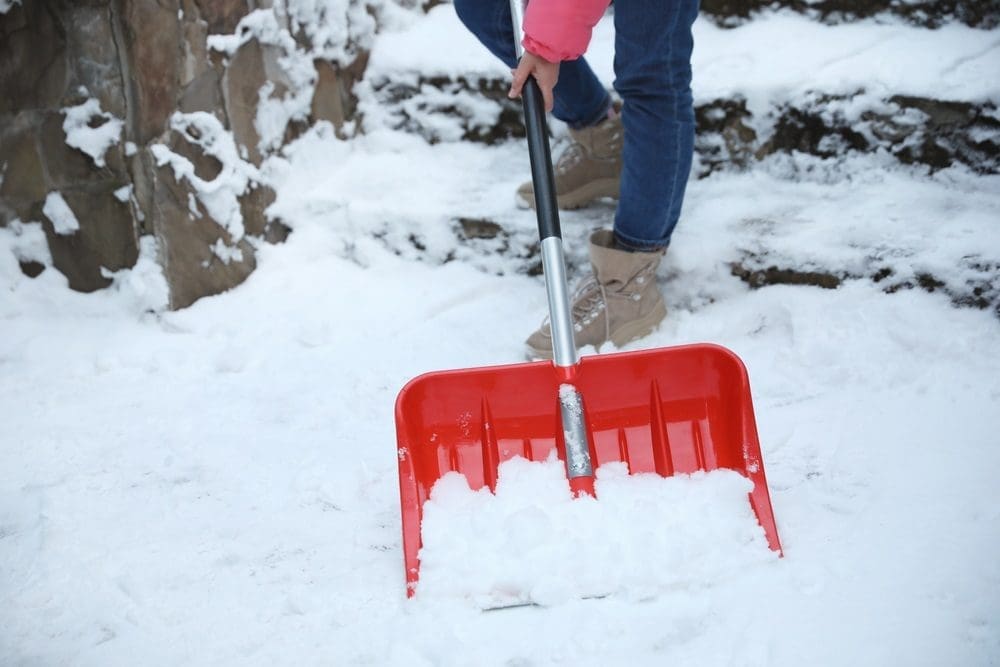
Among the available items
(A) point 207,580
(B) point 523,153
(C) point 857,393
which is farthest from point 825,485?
(B) point 523,153

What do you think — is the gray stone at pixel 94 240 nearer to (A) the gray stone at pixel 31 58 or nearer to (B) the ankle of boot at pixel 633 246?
(A) the gray stone at pixel 31 58

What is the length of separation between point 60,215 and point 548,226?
140cm

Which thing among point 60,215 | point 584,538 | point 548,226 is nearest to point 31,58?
point 60,215

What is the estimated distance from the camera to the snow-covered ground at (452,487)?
1.17m

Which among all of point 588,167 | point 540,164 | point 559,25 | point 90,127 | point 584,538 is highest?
point 559,25

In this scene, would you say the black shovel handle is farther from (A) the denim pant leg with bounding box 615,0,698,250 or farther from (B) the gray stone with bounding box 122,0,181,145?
(B) the gray stone with bounding box 122,0,181,145

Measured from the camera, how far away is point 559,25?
1.37 m

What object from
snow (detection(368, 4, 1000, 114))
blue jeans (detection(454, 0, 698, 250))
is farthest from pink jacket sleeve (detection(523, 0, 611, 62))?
snow (detection(368, 4, 1000, 114))

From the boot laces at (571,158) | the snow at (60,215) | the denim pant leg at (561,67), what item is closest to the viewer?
the denim pant leg at (561,67)

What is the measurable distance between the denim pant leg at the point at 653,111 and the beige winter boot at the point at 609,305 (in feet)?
0.23

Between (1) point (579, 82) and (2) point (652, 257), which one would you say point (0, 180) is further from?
(2) point (652, 257)

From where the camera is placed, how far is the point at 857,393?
163 cm

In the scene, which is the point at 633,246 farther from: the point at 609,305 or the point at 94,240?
the point at 94,240

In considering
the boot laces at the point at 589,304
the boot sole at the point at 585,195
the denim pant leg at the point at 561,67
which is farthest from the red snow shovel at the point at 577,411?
the boot sole at the point at 585,195
